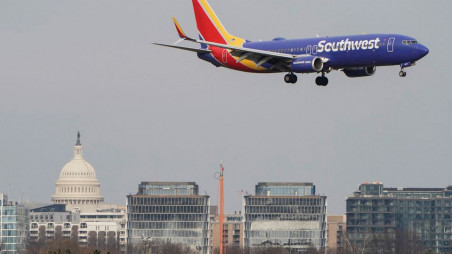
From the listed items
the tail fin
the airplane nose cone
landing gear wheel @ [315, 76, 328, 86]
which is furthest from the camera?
the tail fin

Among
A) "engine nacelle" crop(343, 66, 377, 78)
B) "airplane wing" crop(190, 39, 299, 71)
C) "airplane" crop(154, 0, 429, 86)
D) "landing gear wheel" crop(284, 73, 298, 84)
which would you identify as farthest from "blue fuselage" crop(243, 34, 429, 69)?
"landing gear wheel" crop(284, 73, 298, 84)

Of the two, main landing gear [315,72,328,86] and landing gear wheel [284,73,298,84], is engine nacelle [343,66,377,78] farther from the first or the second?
landing gear wheel [284,73,298,84]

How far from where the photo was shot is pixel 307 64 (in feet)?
529

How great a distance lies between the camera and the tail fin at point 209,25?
605ft

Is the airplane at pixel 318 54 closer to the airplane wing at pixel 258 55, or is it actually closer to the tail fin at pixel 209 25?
the airplane wing at pixel 258 55

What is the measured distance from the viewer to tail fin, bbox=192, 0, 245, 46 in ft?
605

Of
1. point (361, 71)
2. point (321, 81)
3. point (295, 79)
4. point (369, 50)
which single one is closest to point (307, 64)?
point (369, 50)

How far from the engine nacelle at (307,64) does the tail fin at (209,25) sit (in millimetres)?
19518

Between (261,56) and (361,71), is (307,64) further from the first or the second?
(261,56)

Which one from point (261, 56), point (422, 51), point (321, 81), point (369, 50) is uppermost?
point (261, 56)

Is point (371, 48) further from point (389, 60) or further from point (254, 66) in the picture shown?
point (254, 66)

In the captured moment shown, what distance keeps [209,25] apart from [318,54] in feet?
87.7

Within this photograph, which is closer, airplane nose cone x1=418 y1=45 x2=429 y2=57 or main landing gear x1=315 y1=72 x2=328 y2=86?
airplane nose cone x1=418 y1=45 x2=429 y2=57

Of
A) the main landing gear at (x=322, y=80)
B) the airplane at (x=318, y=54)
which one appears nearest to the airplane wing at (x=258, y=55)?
the airplane at (x=318, y=54)
